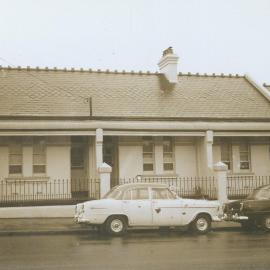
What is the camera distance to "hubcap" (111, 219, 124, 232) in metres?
14.3

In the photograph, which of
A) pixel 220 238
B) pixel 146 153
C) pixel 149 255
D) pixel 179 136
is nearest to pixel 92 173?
pixel 146 153

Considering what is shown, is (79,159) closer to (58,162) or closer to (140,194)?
(58,162)

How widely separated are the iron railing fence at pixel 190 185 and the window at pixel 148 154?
66 cm

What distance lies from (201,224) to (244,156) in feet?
30.5

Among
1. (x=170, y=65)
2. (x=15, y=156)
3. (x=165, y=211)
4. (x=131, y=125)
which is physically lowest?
(x=165, y=211)

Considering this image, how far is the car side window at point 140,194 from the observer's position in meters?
14.7

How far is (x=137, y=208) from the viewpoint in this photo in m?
14.5

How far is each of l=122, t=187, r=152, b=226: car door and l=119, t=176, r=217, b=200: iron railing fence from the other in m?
5.89

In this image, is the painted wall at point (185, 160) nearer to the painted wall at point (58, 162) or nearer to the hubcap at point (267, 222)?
the painted wall at point (58, 162)

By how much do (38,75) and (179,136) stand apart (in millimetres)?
7225

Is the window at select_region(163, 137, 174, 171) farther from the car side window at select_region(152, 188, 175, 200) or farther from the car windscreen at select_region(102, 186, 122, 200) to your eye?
the car windscreen at select_region(102, 186, 122, 200)

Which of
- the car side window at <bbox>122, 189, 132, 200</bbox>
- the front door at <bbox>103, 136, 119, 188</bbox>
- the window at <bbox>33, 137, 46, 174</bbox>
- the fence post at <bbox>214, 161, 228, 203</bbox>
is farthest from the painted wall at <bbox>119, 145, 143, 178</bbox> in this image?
the car side window at <bbox>122, 189, 132, 200</bbox>

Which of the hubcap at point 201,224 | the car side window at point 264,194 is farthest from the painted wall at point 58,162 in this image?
the car side window at point 264,194

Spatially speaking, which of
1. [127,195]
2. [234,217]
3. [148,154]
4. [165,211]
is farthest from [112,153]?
[165,211]
